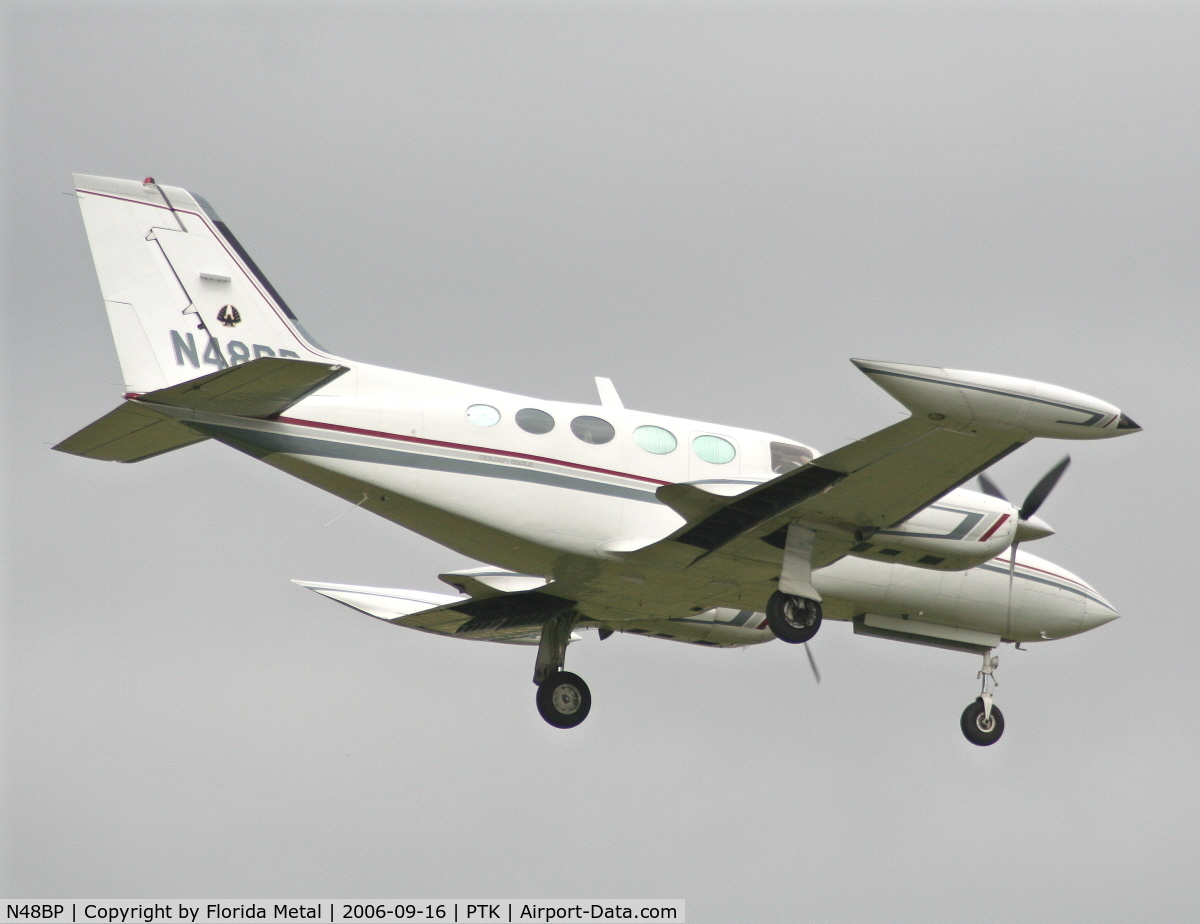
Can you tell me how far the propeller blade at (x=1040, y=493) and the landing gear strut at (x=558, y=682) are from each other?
7842mm

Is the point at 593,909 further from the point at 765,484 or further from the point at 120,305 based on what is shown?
the point at 120,305

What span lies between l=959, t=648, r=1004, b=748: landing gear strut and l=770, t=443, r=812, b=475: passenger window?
6.05 meters

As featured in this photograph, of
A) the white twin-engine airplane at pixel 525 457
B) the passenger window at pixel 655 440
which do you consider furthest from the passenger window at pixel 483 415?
the passenger window at pixel 655 440

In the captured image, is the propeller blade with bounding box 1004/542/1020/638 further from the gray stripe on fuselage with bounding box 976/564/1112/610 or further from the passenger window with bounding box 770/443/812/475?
the passenger window with bounding box 770/443/812/475

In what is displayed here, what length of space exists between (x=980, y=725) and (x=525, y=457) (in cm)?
1024

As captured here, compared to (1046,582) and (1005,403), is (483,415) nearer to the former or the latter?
(1005,403)

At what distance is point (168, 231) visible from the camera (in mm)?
20906

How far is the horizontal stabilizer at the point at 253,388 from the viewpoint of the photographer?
17.9 m

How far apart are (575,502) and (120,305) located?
717cm

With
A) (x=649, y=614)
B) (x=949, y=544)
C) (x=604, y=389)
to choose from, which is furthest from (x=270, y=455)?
(x=949, y=544)

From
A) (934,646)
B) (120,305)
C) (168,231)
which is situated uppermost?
(168,231)

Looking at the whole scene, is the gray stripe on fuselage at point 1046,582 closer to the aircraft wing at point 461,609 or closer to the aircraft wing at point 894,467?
the aircraft wing at point 894,467

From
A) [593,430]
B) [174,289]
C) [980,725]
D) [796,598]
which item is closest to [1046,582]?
[980,725]

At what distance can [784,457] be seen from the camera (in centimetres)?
2238
